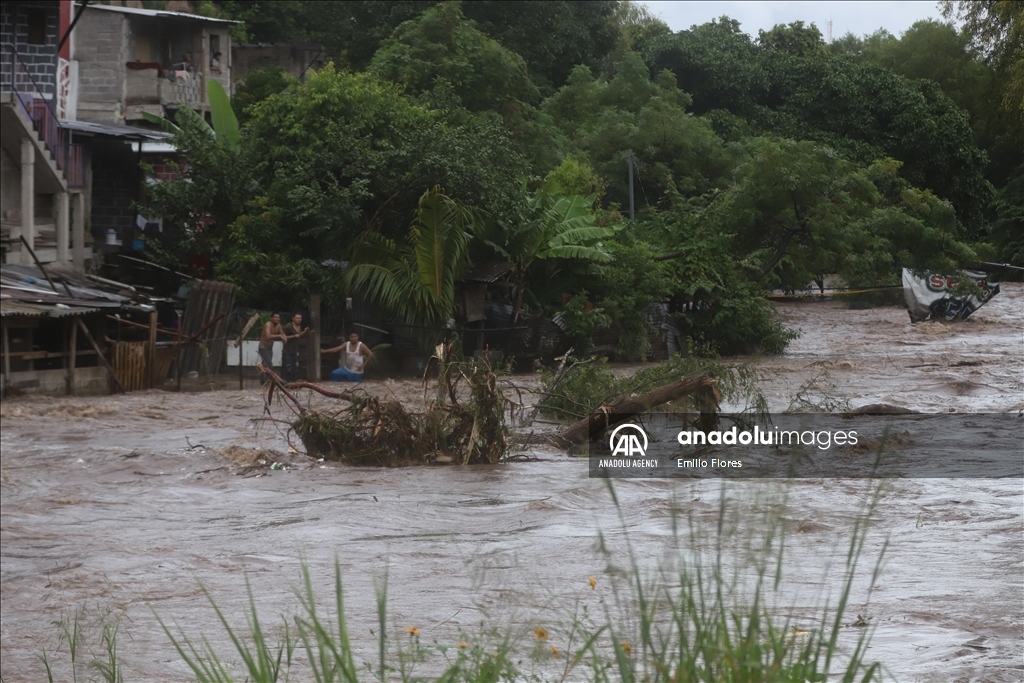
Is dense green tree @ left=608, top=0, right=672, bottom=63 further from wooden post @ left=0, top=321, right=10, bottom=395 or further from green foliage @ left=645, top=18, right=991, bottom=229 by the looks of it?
wooden post @ left=0, top=321, right=10, bottom=395

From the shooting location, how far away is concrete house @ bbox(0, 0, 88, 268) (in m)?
21.1

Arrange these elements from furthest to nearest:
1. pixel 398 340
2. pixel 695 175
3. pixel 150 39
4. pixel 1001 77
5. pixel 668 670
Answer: pixel 150 39, pixel 398 340, pixel 695 175, pixel 1001 77, pixel 668 670

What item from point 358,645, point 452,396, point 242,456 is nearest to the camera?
point 358,645

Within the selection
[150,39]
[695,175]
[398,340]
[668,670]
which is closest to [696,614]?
[668,670]

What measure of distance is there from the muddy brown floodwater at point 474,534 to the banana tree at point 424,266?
19.9ft

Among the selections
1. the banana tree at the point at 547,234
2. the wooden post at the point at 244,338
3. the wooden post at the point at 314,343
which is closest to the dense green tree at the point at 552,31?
the banana tree at the point at 547,234

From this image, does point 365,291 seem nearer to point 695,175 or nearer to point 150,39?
point 695,175

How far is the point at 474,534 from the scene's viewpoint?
Result: 9531mm

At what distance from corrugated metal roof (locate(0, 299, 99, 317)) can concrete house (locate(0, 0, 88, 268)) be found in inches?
141

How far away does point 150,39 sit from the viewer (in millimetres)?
30406

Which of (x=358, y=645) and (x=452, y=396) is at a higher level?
(x=452, y=396)

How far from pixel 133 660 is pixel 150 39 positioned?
87.3 feet

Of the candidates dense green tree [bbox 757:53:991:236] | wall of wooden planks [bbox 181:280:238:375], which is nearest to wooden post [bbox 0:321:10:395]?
wall of wooden planks [bbox 181:280:238:375]

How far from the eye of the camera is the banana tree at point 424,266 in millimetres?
20094
